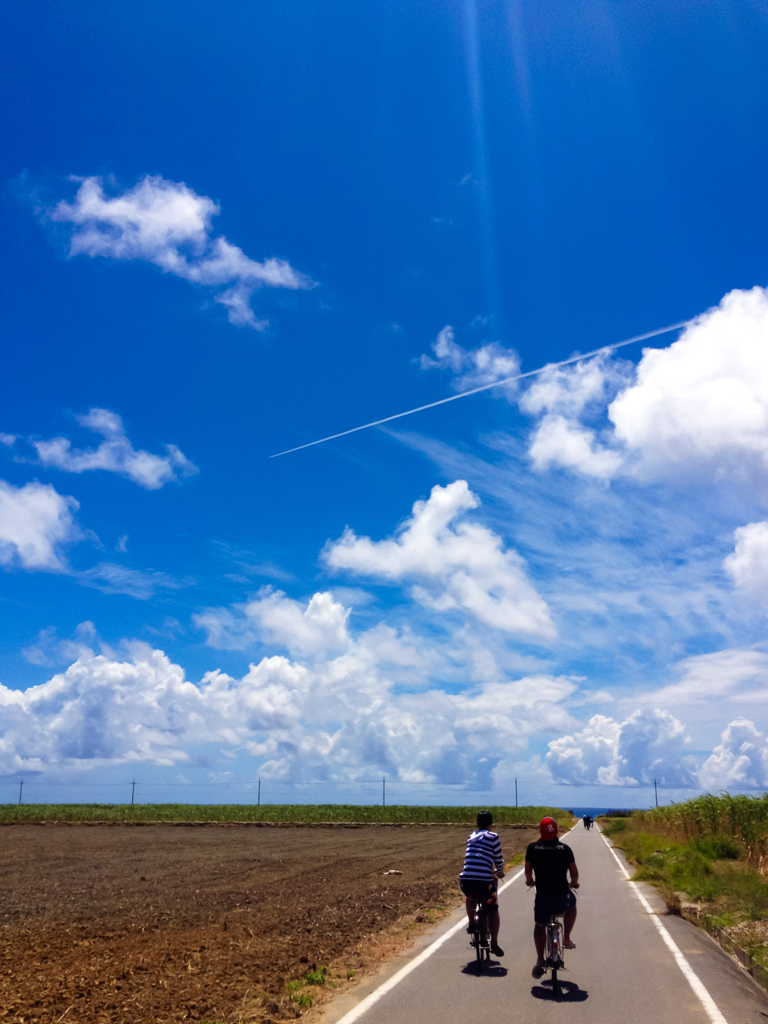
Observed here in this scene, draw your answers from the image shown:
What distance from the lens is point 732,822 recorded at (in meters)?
29.7

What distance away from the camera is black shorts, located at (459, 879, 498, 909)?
1010 cm

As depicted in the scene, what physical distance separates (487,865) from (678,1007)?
9.13ft

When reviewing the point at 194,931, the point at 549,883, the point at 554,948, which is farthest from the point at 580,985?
the point at 194,931

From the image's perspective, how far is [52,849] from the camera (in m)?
37.7

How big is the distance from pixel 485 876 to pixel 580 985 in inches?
64.8

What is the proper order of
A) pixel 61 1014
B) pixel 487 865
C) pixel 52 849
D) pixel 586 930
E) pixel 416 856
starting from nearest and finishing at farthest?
pixel 61 1014
pixel 487 865
pixel 586 930
pixel 416 856
pixel 52 849

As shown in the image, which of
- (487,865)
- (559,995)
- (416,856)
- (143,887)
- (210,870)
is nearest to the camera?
(559,995)

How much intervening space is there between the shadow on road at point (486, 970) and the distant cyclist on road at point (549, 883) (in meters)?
0.44

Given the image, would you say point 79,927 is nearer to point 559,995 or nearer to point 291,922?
point 291,922

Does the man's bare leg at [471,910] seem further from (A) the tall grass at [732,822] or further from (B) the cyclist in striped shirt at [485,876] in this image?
(A) the tall grass at [732,822]

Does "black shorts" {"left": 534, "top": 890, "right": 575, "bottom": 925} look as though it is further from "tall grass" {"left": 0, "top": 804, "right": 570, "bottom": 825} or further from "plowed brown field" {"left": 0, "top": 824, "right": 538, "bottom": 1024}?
"tall grass" {"left": 0, "top": 804, "right": 570, "bottom": 825}

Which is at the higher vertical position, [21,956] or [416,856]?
[21,956]

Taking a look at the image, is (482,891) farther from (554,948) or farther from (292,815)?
(292,815)

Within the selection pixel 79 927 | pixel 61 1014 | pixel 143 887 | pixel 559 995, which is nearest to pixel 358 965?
pixel 559 995
